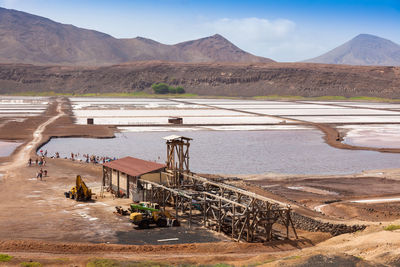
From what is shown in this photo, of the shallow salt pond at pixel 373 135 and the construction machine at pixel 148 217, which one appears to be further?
the shallow salt pond at pixel 373 135

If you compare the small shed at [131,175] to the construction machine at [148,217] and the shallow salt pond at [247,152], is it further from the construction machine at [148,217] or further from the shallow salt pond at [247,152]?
the shallow salt pond at [247,152]

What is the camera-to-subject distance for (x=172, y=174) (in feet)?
118

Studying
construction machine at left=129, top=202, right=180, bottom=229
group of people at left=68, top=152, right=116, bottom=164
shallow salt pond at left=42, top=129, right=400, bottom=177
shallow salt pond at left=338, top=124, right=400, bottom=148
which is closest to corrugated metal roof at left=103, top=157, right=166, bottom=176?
construction machine at left=129, top=202, right=180, bottom=229

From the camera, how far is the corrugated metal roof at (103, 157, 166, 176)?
36250mm

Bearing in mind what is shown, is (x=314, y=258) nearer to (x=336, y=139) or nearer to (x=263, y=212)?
(x=263, y=212)

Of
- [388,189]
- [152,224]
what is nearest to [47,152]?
[152,224]

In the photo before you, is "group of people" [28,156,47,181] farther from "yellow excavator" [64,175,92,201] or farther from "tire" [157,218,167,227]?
"tire" [157,218,167,227]

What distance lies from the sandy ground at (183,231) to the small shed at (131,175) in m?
1.38

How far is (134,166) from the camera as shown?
37.8 m

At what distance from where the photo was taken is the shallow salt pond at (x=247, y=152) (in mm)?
52031

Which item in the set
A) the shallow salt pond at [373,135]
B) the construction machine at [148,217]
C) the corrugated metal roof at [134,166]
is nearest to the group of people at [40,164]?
the corrugated metal roof at [134,166]

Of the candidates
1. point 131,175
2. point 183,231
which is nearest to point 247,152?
point 131,175

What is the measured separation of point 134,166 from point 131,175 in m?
2.01

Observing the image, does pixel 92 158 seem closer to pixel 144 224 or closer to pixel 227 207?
pixel 144 224
